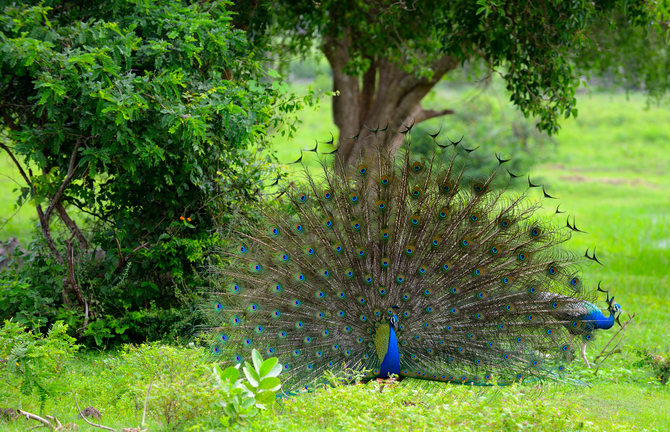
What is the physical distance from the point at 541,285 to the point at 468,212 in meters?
0.98

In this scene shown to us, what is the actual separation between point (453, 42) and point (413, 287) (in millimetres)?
4669

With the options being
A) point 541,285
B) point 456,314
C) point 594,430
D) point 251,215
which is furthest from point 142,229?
point 594,430

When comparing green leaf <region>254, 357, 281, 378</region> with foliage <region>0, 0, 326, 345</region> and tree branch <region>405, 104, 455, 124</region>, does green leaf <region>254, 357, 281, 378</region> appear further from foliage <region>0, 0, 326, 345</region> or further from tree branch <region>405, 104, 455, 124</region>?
tree branch <region>405, 104, 455, 124</region>

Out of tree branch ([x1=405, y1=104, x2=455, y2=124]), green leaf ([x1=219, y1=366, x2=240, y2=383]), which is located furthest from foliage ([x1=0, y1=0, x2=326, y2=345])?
tree branch ([x1=405, y1=104, x2=455, y2=124])

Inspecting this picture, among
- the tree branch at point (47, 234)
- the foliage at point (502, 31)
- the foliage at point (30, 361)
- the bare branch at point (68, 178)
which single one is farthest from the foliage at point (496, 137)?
the foliage at point (30, 361)

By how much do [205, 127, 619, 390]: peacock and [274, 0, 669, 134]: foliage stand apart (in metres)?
2.30

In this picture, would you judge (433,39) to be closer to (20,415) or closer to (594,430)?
(594,430)

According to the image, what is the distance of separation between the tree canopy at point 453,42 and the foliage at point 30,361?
3.63 m

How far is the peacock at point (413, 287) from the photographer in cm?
628

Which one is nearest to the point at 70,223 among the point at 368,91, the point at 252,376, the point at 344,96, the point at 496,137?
the point at 252,376

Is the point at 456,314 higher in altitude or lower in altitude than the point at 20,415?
higher

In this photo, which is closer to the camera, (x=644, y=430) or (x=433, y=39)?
(x=644, y=430)

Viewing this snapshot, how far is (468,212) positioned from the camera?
6.48m

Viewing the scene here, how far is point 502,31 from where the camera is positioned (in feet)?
29.0
